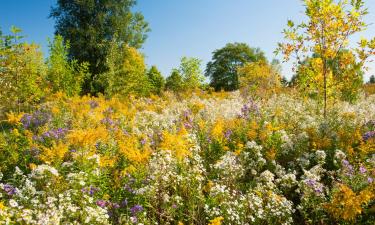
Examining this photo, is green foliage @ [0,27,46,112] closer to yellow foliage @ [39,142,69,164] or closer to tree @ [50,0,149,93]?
Result: yellow foliage @ [39,142,69,164]

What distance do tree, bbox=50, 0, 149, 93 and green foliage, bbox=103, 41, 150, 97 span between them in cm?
489

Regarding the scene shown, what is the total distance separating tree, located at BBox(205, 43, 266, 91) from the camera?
5622 cm

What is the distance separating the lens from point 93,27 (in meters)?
30.7

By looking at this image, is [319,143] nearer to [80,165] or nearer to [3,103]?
[80,165]

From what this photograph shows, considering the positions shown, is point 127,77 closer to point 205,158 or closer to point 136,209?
point 205,158

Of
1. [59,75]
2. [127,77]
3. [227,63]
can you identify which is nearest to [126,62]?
[127,77]

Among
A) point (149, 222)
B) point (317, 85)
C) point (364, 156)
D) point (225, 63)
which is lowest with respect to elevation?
point (149, 222)

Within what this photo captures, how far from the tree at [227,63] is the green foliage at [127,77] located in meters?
30.8

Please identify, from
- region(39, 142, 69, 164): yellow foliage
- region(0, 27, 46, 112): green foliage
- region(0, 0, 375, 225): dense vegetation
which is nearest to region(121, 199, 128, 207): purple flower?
region(0, 0, 375, 225): dense vegetation

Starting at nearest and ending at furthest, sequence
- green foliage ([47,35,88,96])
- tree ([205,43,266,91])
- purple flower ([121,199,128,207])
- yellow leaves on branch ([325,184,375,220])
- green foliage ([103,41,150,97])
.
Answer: yellow leaves on branch ([325,184,375,220]), purple flower ([121,199,128,207]), green foliage ([47,35,88,96]), green foliage ([103,41,150,97]), tree ([205,43,266,91])

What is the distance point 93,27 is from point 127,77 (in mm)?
10022

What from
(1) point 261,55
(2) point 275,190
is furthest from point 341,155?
(1) point 261,55

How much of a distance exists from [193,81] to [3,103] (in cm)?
1424

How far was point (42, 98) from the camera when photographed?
17516mm
